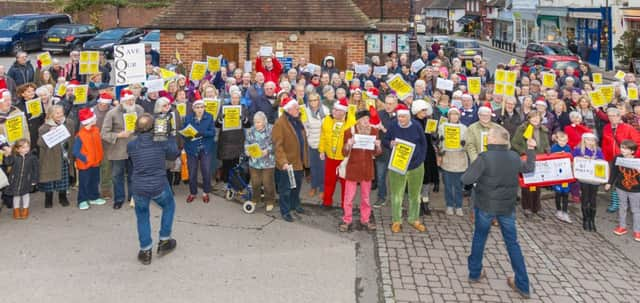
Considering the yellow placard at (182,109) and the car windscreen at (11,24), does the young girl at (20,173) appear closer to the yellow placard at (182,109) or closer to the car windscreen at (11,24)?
the yellow placard at (182,109)

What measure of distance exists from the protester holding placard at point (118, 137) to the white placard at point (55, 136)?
0.52m

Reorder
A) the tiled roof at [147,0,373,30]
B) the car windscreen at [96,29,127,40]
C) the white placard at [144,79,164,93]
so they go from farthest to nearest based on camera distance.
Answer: the car windscreen at [96,29,127,40] → the tiled roof at [147,0,373,30] → the white placard at [144,79,164,93]

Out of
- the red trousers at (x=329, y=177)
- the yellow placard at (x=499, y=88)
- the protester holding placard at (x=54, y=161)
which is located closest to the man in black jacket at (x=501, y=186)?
the red trousers at (x=329, y=177)

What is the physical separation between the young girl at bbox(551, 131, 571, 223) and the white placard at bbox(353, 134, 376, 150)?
10.1 ft

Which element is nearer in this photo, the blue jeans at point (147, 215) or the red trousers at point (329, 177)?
the blue jeans at point (147, 215)

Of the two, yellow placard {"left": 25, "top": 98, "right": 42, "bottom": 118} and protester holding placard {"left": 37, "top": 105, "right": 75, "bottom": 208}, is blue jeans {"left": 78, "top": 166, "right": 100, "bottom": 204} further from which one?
yellow placard {"left": 25, "top": 98, "right": 42, "bottom": 118}

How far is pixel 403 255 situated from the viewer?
298 inches

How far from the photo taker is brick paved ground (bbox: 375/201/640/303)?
6.57 metres

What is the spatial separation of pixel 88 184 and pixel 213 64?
18.5ft

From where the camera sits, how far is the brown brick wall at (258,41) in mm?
18391

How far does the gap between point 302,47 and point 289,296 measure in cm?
1310

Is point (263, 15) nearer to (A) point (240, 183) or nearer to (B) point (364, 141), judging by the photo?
(A) point (240, 183)

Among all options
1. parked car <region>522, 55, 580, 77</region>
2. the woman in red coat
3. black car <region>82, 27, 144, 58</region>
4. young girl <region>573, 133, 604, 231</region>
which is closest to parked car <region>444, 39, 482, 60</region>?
parked car <region>522, 55, 580, 77</region>

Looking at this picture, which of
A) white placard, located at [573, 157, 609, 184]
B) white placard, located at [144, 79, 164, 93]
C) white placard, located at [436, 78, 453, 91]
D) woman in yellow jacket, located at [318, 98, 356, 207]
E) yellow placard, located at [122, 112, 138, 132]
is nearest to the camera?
white placard, located at [573, 157, 609, 184]
